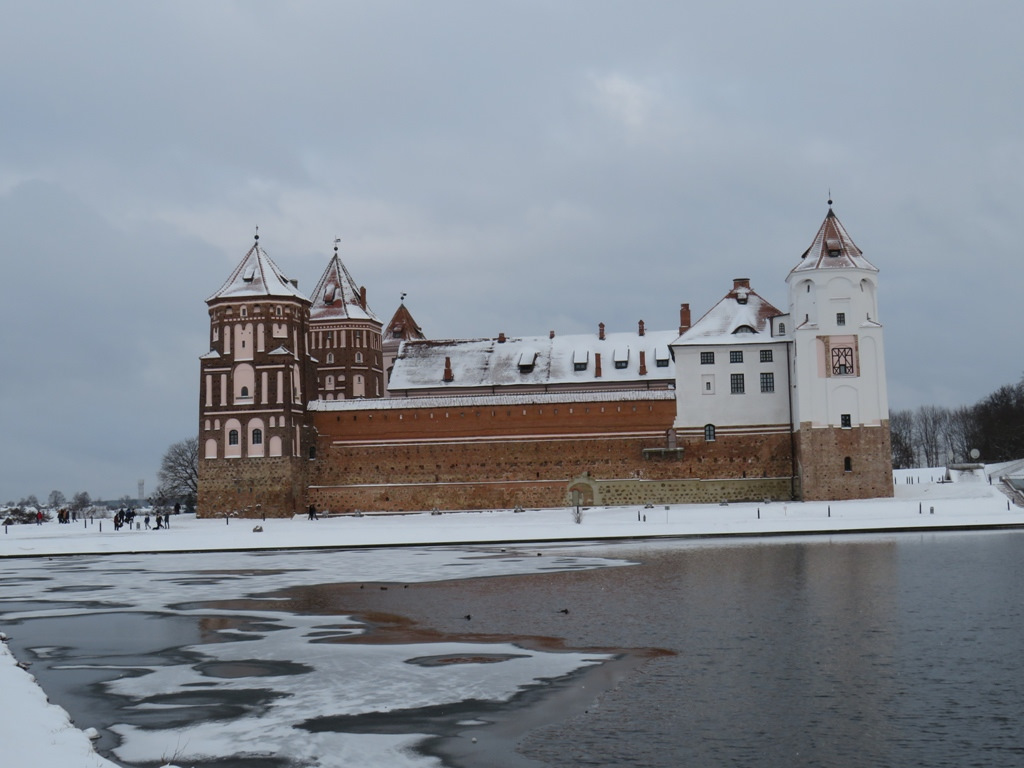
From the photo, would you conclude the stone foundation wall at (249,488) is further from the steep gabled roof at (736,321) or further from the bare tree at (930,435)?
the bare tree at (930,435)

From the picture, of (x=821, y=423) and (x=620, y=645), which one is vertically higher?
(x=821, y=423)

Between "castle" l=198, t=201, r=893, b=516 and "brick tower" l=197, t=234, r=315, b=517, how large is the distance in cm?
7

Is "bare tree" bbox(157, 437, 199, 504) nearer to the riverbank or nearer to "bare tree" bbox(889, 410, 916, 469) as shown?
the riverbank

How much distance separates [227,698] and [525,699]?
120 inches

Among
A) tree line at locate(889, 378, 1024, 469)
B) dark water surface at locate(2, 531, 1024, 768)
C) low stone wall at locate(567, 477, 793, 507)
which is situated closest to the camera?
dark water surface at locate(2, 531, 1024, 768)

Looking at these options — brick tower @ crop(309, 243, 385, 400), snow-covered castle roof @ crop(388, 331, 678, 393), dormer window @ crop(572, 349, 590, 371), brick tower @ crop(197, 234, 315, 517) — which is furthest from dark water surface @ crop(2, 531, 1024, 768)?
brick tower @ crop(309, 243, 385, 400)

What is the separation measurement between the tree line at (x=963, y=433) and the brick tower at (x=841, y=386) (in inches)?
1246

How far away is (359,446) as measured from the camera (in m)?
55.9

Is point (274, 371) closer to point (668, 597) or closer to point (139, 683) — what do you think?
point (668, 597)

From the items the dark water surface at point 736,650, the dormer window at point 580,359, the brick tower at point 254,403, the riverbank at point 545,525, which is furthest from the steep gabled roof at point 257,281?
→ the dark water surface at point 736,650

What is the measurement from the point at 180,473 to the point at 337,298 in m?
27.9

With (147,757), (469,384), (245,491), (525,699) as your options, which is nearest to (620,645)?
(525,699)

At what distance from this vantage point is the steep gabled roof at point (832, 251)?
168ft

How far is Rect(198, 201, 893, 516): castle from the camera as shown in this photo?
51188mm
